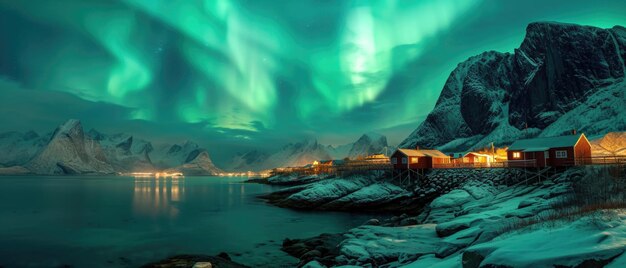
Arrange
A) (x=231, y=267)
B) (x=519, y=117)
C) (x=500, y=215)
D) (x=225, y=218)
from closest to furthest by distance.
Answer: (x=231, y=267) < (x=500, y=215) < (x=225, y=218) < (x=519, y=117)

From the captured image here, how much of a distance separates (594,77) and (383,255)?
18104cm

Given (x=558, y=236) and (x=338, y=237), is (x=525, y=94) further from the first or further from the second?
(x=558, y=236)

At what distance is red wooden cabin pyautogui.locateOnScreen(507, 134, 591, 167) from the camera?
166 ft

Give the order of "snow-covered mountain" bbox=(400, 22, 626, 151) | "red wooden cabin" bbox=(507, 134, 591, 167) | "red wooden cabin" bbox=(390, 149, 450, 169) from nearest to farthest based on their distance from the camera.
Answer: "red wooden cabin" bbox=(507, 134, 591, 167), "red wooden cabin" bbox=(390, 149, 450, 169), "snow-covered mountain" bbox=(400, 22, 626, 151)

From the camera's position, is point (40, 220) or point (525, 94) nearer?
point (40, 220)

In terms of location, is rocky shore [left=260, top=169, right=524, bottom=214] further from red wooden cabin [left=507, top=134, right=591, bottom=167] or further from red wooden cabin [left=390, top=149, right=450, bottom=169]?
red wooden cabin [left=507, top=134, right=591, bottom=167]

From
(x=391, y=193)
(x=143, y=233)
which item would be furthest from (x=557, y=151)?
(x=143, y=233)

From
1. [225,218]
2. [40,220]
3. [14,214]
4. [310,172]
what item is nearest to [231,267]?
[225,218]

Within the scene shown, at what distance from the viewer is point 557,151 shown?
5162cm

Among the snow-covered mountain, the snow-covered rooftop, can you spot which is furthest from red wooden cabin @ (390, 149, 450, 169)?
the snow-covered mountain

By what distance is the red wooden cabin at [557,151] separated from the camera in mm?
50469

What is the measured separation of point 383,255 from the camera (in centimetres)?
2156

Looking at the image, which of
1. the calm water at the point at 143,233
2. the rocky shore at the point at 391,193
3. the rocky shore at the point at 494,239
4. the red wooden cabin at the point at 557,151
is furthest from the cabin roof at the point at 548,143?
the calm water at the point at 143,233

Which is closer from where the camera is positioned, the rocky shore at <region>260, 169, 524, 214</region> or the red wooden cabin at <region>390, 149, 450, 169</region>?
the rocky shore at <region>260, 169, 524, 214</region>
